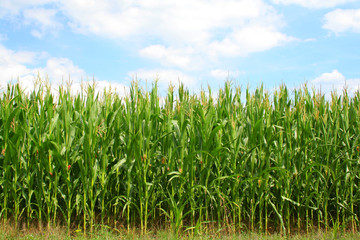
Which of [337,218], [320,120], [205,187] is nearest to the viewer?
[205,187]

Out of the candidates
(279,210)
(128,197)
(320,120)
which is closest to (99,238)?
(128,197)

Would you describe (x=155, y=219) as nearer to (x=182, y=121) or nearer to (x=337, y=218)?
(x=182, y=121)

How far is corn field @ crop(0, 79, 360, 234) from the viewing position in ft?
12.5

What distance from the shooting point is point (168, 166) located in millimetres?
3838

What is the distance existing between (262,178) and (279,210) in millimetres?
798

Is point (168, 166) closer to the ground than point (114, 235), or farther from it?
farther from it

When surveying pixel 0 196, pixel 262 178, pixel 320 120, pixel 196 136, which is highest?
pixel 320 120

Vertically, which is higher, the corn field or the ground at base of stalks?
the corn field

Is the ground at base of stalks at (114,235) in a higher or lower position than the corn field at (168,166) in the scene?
lower

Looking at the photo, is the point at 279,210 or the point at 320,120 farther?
the point at 320,120

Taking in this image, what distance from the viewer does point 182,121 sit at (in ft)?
12.8

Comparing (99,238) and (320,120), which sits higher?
(320,120)

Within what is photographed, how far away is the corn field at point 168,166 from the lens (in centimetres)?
381

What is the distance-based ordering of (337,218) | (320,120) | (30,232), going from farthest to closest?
(320,120), (337,218), (30,232)
